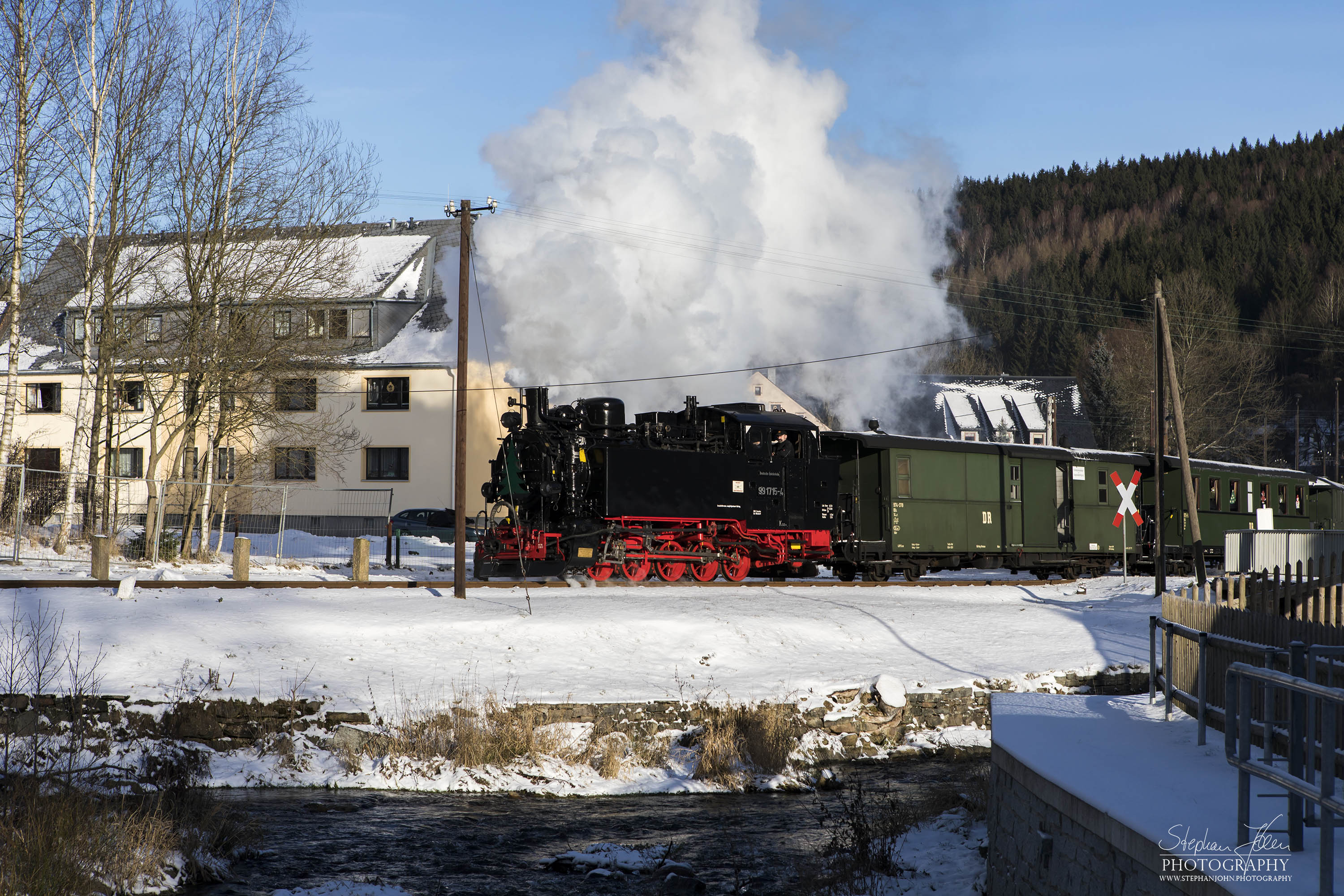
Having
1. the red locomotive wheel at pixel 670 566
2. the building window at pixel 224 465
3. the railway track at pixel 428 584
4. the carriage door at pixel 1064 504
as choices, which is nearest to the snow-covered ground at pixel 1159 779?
the railway track at pixel 428 584

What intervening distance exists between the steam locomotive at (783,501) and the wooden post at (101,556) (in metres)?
5.70

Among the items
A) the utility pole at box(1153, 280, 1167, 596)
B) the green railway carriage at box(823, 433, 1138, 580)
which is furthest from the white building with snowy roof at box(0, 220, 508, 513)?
the utility pole at box(1153, 280, 1167, 596)

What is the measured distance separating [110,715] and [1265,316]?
83.7 m

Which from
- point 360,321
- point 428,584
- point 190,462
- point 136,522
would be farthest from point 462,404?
point 360,321

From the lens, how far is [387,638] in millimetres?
13523

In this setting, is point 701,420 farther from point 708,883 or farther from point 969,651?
point 708,883

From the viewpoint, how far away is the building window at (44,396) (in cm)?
4144

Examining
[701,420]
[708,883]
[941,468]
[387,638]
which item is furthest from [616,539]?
[708,883]

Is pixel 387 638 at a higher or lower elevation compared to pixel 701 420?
lower

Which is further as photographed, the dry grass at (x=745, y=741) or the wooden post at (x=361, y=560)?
the wooden post at (x=361, y=560)

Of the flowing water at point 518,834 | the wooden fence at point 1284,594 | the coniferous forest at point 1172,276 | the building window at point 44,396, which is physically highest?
the coniferous forest at point 1172,276

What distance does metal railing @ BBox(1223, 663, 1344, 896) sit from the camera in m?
4.13

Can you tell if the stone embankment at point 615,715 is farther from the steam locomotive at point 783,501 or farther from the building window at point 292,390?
the building window at point 292,390

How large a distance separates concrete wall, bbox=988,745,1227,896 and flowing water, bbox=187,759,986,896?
1.97 m
